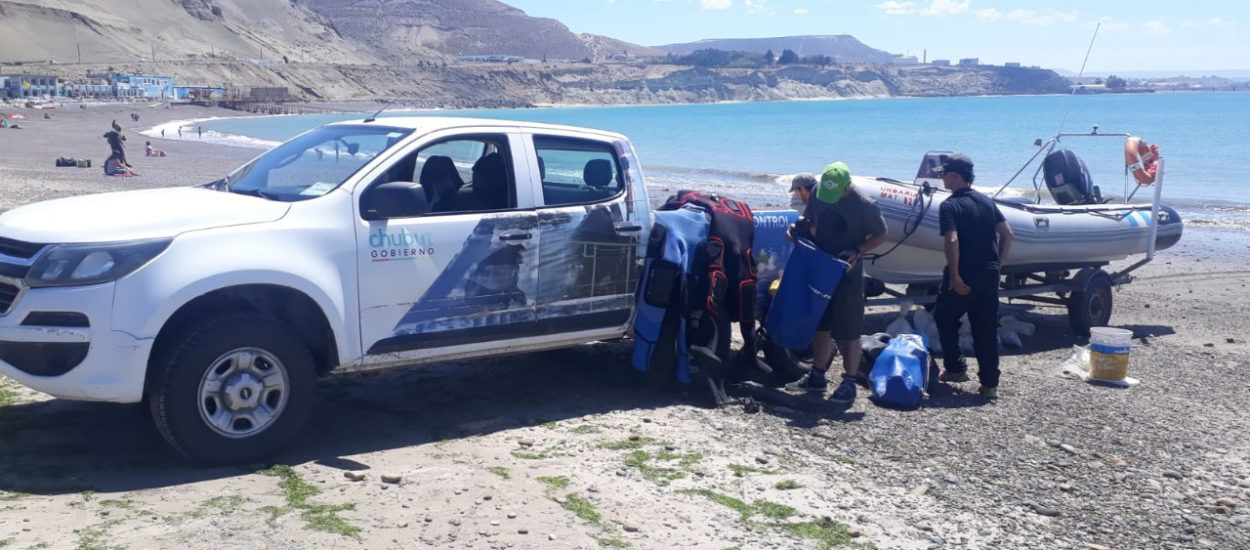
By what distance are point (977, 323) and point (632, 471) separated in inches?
132

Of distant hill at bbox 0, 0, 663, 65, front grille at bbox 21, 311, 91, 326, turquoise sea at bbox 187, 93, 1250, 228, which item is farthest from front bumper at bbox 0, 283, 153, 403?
distant hill at bbox 0, 0, 663, 65

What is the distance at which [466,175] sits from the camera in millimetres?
7180

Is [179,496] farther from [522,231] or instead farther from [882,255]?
[882,255]

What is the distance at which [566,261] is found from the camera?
704cm

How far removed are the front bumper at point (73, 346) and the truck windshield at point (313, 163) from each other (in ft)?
4.22

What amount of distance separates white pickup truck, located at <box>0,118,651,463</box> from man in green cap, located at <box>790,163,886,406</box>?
126 centimetres

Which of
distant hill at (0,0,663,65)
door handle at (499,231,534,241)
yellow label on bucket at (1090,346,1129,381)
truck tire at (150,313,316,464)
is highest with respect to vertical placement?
distant hill at (0,0,663,65)

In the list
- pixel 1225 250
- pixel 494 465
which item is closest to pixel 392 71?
pixel 1225 250

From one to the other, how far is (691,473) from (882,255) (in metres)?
3.88

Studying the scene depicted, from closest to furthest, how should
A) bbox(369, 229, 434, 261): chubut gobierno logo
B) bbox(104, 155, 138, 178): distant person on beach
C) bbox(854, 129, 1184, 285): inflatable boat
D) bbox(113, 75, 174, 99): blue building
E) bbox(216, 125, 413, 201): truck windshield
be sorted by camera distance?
bbox(369, 229, 434, 261): chubut gobierno logo
bbox(216, 125, 413, 201): truck windshield
bbox(854, 129, 1184, 285): inflatable boat
bbox(104, 155, 138, 178): distant person on beach
bbox(113, 75, 174, 99): blue building

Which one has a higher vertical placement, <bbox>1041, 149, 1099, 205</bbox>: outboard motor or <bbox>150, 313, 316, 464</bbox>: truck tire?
<bbox>1041, 149, 1099, 205</bbox>: outboard motor

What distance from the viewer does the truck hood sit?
5.54 metres

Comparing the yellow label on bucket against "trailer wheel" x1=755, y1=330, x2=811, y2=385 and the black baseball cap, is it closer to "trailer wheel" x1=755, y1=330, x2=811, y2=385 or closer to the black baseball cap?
the black baseball cap

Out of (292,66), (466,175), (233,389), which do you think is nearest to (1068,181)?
(466,175)
